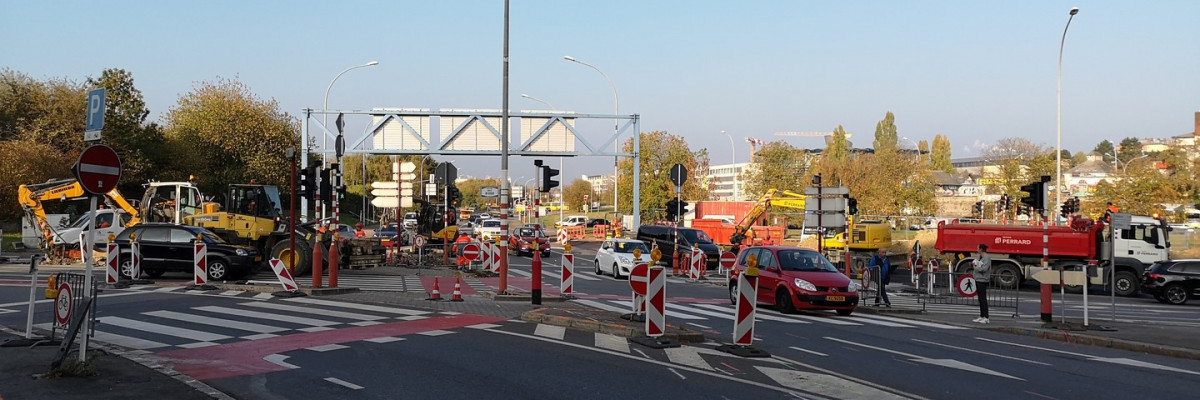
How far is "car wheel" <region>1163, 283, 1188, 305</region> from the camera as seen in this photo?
2608cm

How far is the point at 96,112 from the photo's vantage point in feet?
33.4

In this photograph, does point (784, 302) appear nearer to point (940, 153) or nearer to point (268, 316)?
point (268, 316)

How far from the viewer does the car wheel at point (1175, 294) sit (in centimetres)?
2608

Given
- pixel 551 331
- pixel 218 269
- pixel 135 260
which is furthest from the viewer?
pixel 218 269

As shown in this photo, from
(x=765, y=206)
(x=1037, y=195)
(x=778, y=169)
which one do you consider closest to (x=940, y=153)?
(x=778, y=169)

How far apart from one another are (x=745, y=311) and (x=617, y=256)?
19.7m

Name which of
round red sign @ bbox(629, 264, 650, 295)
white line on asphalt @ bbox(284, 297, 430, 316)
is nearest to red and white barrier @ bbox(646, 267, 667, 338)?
round red sign @ bbox(629, 264, 650, 295)

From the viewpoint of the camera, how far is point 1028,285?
32.8 metres

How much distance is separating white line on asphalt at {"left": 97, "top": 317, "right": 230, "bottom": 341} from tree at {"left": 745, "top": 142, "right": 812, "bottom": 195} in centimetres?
6456

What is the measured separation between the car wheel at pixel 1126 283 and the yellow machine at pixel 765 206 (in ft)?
56.2

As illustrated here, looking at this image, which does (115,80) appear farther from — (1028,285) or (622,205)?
(1028,285)

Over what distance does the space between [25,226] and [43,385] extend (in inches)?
1270

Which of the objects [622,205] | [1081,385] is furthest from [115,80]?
[1081,385]

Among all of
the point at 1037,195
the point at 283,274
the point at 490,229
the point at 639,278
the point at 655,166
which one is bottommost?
the point at 283,274
